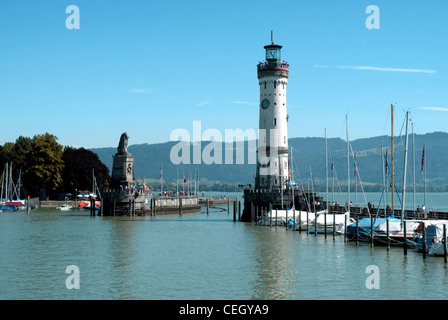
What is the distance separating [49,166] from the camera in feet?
427

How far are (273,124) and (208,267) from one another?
52.2m

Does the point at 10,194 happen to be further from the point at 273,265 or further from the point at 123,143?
the point at 273,265

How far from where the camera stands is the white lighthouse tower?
93312mm

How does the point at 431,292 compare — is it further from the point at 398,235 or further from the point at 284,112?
the point at 284,112

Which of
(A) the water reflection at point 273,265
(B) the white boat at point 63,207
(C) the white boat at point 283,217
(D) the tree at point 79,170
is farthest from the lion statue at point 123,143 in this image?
(A) the water reflection at point 273,265

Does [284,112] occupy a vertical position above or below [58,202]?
above

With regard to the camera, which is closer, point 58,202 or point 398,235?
point 398,235

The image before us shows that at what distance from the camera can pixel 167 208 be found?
114 metres

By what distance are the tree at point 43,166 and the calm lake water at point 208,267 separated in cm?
6265

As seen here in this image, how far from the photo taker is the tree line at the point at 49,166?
13000 cm

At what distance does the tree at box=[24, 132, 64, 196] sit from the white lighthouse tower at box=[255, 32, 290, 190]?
5762 centimetres
